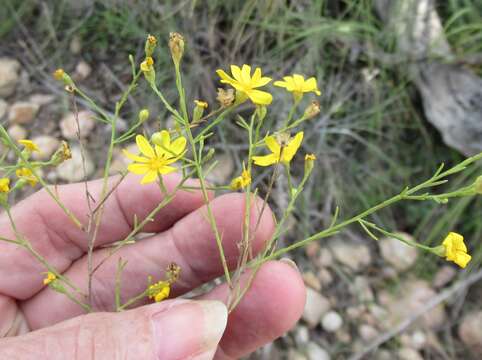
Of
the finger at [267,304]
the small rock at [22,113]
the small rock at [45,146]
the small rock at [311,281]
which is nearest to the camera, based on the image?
the finger at [267,304]

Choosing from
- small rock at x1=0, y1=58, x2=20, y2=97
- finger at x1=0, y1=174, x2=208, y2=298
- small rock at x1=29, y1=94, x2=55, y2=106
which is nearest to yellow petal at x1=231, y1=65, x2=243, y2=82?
finger at x1=0, y1=174, x2=208, y2=298

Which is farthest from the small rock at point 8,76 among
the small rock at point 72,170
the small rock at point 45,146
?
the small rock at point 72,170

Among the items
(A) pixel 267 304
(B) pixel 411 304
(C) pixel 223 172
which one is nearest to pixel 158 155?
(A) pixel 267 304

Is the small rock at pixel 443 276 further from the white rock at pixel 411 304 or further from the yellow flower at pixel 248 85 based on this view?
the yellow flower at pixel 248 85

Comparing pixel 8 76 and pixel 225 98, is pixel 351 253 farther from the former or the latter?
pixel 8 76

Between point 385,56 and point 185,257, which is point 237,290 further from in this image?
point 385,56
